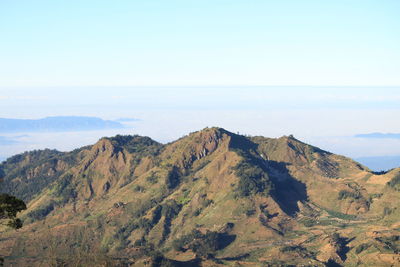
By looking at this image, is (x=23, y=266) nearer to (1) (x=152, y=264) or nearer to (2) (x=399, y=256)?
(1) (x=152, y=264)

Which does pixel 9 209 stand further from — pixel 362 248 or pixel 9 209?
pixel 362 248

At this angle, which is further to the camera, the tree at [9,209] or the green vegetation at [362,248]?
the green vegetation at [362,248]

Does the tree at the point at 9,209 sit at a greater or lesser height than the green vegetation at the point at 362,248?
greater

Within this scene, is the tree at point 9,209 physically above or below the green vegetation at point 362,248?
above

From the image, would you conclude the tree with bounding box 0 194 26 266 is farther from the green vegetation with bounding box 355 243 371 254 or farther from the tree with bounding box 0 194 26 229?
the green vegetation with bounding box 355 243 371 254

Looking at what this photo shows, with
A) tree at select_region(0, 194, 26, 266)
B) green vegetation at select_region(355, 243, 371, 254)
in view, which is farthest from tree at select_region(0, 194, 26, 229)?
green vegetation at select_region(355, 243, 371, 254)

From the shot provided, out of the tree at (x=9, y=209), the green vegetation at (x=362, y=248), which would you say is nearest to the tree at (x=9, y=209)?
the tree at (x=9, y=209)

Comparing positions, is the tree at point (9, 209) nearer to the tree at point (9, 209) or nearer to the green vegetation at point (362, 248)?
the tree at point (9, 209)

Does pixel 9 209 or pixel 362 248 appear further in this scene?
pixel 362 248

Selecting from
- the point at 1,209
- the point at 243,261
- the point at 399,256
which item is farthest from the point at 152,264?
the point at 1,209

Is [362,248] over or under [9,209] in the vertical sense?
under

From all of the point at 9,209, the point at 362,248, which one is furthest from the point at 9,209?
the point at 362,248
